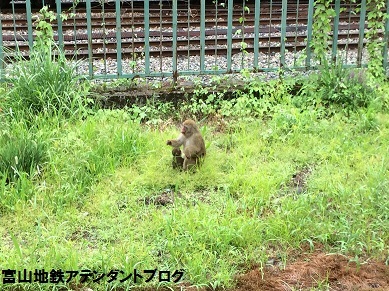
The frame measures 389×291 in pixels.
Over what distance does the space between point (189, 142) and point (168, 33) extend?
4.88 metres

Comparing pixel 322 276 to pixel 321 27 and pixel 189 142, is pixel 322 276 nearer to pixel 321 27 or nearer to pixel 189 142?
pixel 189 142

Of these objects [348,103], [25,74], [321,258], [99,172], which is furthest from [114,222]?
[348,103]

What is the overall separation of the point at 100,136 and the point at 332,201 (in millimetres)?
2422

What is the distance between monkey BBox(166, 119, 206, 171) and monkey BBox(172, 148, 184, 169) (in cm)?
4

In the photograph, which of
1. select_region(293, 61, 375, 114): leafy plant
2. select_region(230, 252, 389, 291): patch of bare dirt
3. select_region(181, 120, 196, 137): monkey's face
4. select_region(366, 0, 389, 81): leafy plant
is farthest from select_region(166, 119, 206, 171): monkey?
select_region(366, 0, 389, 81): leafy plant

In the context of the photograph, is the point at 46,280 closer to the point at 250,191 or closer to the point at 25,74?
the point at 250,191

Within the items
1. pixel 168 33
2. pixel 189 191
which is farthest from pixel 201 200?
pixel 168 33

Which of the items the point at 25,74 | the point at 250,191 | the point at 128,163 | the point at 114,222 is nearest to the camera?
the point at 114,222

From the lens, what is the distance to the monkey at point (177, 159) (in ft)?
19.0

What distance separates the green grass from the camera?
4637 millimetres

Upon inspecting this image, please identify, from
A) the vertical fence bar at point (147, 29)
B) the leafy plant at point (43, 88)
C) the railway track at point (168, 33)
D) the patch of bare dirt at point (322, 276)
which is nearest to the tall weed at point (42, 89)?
the leafy plant at point (43, 88)

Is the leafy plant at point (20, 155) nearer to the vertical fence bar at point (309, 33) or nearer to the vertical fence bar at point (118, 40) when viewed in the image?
the vertical fence bar at point (118, 40)

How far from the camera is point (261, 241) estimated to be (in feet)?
16.0

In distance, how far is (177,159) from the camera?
19.2ft
